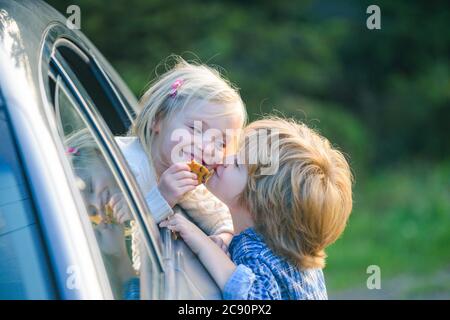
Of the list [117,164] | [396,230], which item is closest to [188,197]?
[117,164]

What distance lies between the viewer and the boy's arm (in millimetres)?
2344

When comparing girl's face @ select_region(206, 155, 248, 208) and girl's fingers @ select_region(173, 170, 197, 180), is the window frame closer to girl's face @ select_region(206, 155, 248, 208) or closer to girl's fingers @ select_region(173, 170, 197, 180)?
girl's fingers @ select_region(173, 170, 197, 180)

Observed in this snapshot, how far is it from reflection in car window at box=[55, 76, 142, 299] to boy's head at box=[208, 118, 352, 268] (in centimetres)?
51

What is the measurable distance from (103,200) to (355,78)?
34.8 ft

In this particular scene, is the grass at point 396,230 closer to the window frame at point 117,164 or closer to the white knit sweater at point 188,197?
the white knit sweater at point 188,197

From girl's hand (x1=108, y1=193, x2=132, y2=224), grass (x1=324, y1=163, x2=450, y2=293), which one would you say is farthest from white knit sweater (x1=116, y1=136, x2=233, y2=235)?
grass (x1=324, y1=163, x2=450, y2=293)

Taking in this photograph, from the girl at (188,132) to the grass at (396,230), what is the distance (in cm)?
462

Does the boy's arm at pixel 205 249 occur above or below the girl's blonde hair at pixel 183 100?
below

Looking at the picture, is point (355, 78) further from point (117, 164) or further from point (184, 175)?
point (117, 164)

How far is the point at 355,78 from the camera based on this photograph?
485 inches

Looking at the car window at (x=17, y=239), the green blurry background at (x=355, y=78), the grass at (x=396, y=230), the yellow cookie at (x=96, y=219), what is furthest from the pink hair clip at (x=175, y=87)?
the green blurry background at (x=355, y=78)

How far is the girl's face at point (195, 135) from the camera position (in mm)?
2793

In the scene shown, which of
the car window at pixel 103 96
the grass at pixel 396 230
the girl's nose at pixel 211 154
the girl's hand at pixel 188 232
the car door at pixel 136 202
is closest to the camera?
the car door at pixel 136 202
